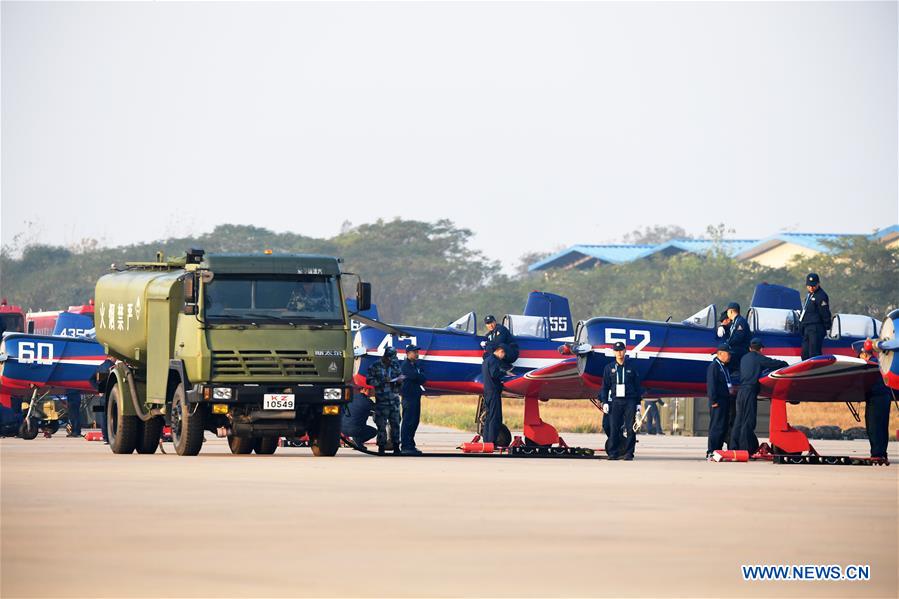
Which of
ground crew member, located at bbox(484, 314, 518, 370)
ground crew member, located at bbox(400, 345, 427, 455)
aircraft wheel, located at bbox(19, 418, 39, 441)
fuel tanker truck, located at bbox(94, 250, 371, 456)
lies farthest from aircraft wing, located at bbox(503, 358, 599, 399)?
Answer: aircraft wheel, located at bbox(19, 418, 39, 441)

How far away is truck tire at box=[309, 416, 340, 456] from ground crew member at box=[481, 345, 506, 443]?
11.9ft

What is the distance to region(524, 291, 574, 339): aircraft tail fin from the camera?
110 ft

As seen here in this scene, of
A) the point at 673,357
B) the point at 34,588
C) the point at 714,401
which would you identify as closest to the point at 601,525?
the point at 34,588

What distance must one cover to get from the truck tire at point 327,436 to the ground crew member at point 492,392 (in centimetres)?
362

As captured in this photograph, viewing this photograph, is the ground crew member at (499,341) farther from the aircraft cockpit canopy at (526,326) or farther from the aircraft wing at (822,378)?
the aircraft wing at (822,378)

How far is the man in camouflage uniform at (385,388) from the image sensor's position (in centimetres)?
2522

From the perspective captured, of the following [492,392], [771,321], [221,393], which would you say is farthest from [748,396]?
[221,393]

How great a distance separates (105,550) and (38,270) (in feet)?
350

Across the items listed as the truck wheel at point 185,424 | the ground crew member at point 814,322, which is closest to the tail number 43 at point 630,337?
the ground crew member at point 814,322

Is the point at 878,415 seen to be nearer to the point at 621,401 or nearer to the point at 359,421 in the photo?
the point at 621,401

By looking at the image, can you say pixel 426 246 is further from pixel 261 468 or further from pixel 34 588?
pixel 34 588

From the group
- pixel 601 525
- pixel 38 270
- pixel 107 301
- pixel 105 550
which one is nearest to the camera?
pixel 105 550

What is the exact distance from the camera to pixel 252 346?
22531 mm

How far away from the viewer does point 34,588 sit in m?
8.77
